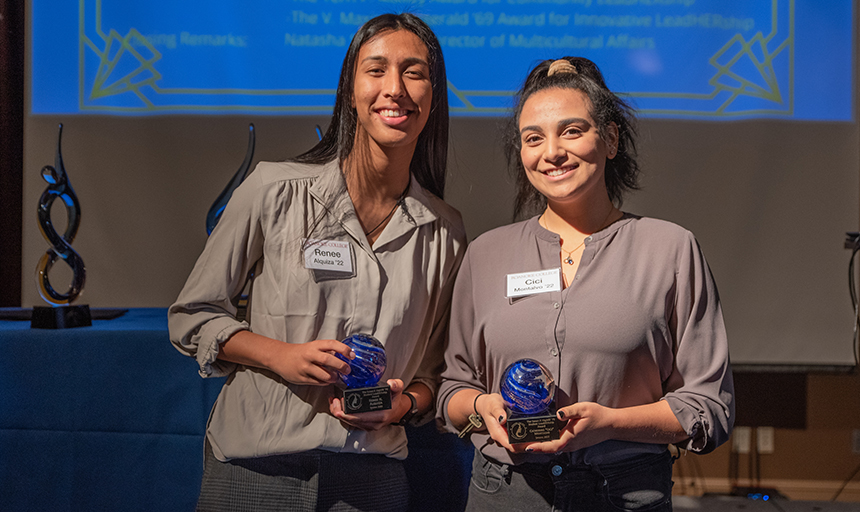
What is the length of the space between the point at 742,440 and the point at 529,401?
9.98ft

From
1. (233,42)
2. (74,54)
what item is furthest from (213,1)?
(74,54)

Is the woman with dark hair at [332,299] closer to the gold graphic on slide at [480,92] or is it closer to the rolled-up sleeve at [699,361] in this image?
the rolled-up sleeve at [699,361]

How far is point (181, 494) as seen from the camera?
1963 mm

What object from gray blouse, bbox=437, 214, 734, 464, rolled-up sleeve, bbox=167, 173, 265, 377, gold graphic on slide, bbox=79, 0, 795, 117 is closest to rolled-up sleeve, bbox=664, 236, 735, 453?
gray blouse, bbox=437, 214, 734, 464

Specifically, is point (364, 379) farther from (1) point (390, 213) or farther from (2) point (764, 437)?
(2) point (764, 437)

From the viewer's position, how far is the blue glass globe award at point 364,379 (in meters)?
1.27

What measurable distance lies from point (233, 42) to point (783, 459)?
4.07 metres

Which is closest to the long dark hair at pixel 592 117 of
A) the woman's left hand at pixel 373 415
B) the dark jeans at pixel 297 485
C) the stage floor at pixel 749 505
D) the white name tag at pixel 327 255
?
the white name tag at pixel 327 255

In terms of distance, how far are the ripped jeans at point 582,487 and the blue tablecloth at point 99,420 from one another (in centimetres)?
116

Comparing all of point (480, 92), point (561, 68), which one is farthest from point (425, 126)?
point (480, 92)

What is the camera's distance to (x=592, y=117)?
1.33 meters

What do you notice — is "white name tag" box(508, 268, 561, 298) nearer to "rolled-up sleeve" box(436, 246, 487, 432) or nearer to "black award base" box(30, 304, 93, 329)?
"rolled-up sleeve" box(436, 246, 487, 432)

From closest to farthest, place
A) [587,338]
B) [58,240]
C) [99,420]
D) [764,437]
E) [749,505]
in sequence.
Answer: [587,338] < [99,420] < [58,240] < [749,505] < [764,437]

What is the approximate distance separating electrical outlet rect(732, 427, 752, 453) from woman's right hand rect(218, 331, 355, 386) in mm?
3164
